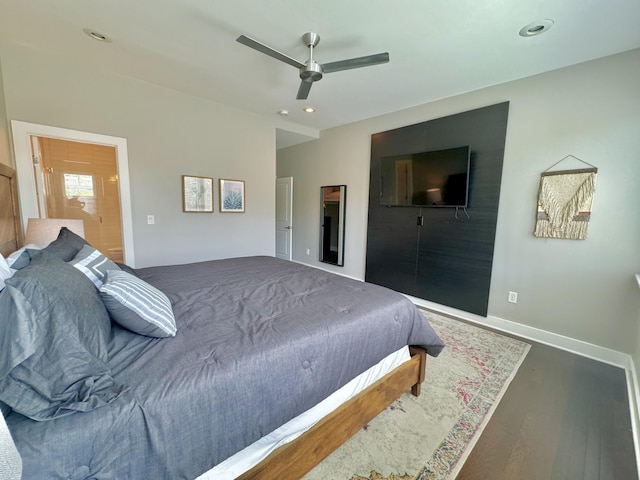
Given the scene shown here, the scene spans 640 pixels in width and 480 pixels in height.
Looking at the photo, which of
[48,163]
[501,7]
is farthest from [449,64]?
[48,163]

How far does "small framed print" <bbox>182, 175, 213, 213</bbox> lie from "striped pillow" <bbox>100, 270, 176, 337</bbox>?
7.92ft

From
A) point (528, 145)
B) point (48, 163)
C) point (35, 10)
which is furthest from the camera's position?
point (48, 163)

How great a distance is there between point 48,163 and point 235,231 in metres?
3.59

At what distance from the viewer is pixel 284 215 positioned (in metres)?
5.93

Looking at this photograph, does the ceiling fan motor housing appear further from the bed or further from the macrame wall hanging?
the macrame wall hanging

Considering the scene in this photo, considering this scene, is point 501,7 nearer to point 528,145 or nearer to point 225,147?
point 528,145

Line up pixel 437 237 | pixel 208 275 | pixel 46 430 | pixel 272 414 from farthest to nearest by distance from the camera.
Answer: pixel 437 237 → pixel 208 275 → pixel 272 414 → pixel 46 430

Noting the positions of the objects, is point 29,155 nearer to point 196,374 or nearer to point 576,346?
point 196,374

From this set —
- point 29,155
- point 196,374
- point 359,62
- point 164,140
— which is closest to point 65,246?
point 196,374

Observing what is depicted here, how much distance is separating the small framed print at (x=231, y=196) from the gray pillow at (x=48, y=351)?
2.89 m

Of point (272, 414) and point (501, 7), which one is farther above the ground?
Result: point (501, 7)

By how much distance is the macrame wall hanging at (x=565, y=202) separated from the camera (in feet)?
8.00

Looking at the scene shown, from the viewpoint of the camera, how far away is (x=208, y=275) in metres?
2.31

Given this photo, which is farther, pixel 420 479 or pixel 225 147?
pixel 225 147
